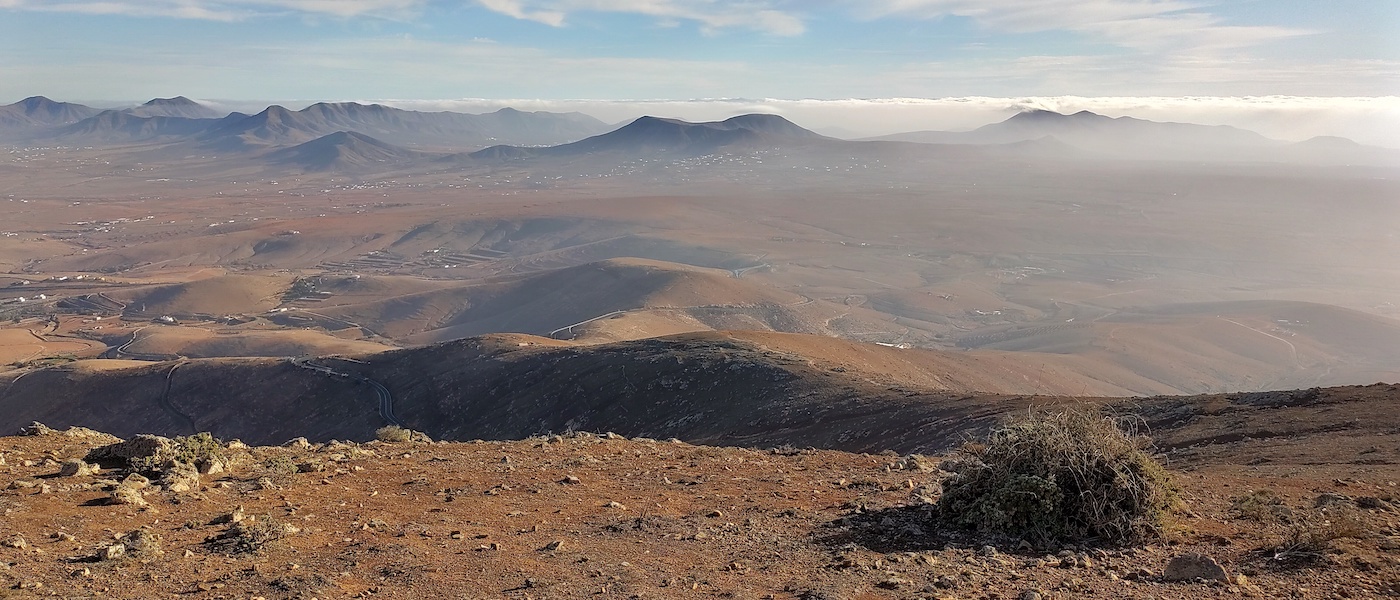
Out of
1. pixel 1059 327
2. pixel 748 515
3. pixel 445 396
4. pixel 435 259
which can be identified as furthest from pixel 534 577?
pixel 435 259

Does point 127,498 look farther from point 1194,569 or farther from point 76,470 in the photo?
point 1194,569

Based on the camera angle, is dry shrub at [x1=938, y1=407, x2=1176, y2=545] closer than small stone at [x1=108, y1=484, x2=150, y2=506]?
Yes

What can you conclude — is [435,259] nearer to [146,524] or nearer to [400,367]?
[400,367]

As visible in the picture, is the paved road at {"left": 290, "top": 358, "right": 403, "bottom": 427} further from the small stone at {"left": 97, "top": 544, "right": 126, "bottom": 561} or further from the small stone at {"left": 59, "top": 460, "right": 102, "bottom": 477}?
the small stone at {"left": 97, "top": 544, "right": 126, "bottom": 561}

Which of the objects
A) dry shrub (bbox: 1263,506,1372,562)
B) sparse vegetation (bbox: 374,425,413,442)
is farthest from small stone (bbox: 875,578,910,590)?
sparse vegetation (bbox: 374,425,413,442)

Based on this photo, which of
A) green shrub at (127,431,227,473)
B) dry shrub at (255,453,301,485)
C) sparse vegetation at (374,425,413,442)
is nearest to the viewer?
green shrub at (127,431,227,473)

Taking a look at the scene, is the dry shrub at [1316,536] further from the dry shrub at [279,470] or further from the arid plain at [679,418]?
the dry shrub at [279,470]

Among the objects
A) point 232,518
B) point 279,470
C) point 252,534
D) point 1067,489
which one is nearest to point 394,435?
point 279,470
